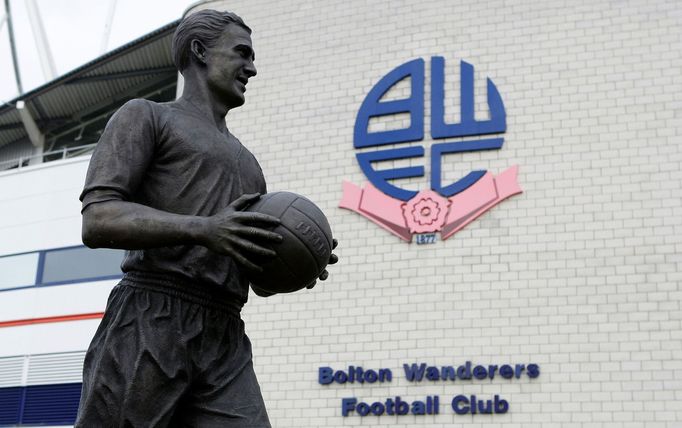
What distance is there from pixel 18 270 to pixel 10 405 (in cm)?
292

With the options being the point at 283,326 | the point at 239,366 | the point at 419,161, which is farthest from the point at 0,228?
the point at 239,366

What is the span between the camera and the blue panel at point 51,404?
21797 millimetres

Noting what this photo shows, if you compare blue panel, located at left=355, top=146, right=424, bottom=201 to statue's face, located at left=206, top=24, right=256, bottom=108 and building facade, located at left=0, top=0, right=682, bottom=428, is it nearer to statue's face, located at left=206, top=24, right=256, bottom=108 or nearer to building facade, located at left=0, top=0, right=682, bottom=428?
building facade, located at left=0, top=0, right=682, bottom=428

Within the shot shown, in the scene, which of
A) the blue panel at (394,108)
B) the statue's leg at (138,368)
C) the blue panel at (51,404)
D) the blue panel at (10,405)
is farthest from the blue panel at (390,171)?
the statue's leg at (138,368)

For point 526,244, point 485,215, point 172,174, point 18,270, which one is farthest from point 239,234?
point 18,270

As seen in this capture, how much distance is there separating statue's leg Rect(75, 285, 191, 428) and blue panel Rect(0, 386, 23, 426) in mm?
19845

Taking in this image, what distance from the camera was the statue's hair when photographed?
4.28m

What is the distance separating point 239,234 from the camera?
11.8 feet

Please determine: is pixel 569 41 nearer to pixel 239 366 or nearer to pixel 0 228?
pixel 0 228

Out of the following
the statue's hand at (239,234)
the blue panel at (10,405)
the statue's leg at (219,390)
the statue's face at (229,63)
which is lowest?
the blue panel at (10,405)

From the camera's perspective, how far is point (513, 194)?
17797 mm

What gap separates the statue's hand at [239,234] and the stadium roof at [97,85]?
22.7 m

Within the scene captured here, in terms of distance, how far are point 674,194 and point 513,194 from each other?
2.57 metres

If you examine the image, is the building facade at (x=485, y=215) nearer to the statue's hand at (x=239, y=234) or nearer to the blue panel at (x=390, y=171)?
the blue panel at (x=390, y=171)
